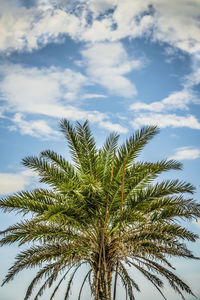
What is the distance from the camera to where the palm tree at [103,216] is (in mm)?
9117

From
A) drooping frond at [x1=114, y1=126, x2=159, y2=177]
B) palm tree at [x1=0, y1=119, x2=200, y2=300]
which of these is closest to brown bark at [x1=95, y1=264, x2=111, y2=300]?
palm tree at [x1=0, y1=119, x2=200, y2=300]

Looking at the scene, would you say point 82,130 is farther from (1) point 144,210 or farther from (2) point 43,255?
(2) point 43,255

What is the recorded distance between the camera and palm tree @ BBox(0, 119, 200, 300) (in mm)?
9117

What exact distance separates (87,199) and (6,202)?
7.61 ft

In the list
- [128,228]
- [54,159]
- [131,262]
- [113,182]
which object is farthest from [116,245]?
[54,159]

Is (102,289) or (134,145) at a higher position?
(134,145)

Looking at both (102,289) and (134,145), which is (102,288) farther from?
(134,145)

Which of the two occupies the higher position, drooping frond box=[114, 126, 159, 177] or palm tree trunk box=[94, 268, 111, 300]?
drooping frond box=[114, 126, 159, 177]

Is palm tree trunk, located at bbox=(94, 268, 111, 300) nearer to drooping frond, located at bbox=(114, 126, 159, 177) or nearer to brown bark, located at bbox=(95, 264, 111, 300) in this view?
brown bark, located at bbox=(95, 264, 111, 300)

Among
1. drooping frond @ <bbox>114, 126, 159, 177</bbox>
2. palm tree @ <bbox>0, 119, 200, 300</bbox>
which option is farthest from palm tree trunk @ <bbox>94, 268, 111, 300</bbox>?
drooping frond @ <bbox>114, 126, 159, 177</bbox>

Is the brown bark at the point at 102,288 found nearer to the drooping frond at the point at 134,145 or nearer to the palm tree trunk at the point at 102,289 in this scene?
the palm tree trunk at the point at 102,289

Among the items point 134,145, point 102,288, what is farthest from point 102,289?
point 134,145

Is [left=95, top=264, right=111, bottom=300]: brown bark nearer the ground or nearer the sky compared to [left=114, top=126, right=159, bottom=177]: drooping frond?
nearer the ground

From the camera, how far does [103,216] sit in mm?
9844
